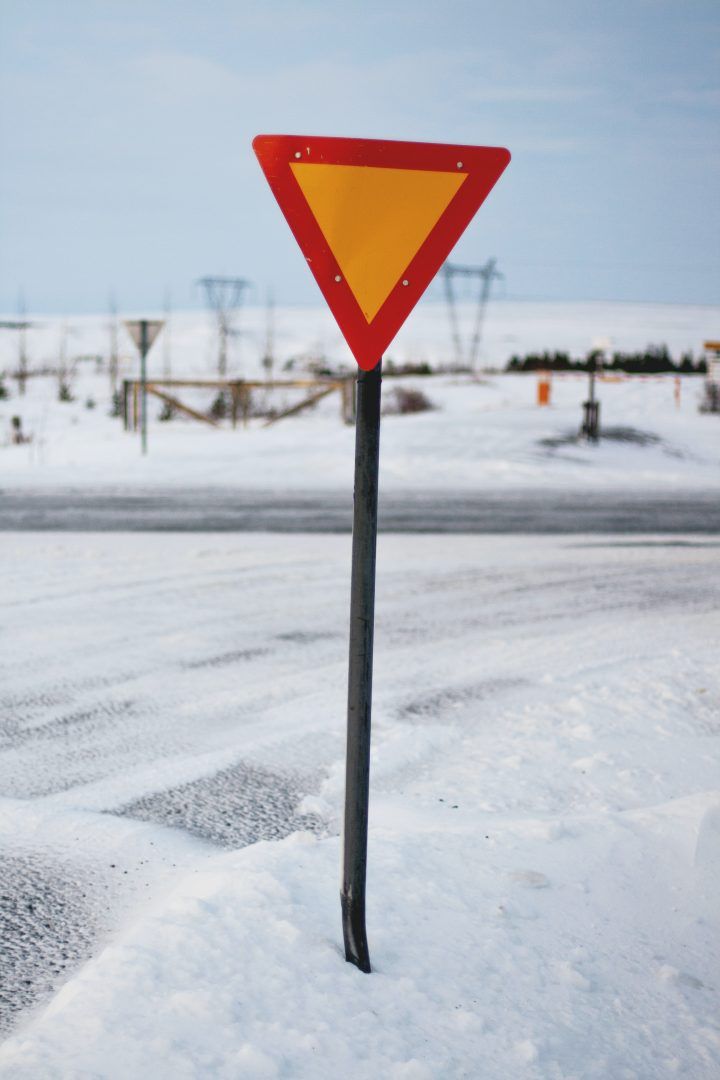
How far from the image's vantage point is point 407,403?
100 feet

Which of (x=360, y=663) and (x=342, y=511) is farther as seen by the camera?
(x=342, y=511)

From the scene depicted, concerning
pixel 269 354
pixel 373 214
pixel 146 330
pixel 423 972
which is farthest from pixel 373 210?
pixel 269 354

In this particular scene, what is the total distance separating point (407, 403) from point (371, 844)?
27.9m

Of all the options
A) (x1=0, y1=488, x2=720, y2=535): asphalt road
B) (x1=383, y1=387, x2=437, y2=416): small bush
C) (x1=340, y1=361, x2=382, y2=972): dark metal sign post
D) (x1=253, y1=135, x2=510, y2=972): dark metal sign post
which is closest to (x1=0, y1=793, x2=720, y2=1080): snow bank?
(x1=340, y1=361, x2=382, y2=972): dark metal sign post

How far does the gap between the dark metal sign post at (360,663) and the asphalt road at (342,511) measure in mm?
7984

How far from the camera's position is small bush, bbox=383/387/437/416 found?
100 feet

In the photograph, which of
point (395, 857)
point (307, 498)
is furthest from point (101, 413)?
point (395, 857)

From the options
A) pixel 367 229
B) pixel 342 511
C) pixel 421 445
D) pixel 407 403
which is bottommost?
pixel 342 511

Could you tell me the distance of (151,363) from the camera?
6338 cm

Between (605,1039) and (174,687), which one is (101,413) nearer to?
(174,687)

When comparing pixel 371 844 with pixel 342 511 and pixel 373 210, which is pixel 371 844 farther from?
pixel 342 511

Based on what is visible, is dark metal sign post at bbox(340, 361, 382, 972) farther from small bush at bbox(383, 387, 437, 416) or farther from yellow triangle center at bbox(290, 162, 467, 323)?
small bush at bbox(383, 387, 437, 416)

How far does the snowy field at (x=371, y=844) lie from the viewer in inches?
87.4

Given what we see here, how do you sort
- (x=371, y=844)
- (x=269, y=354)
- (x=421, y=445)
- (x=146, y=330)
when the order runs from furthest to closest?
(x=269, y=354) < (x=421, y=445) < (x=146, y=330) < (x=371, y=844)
